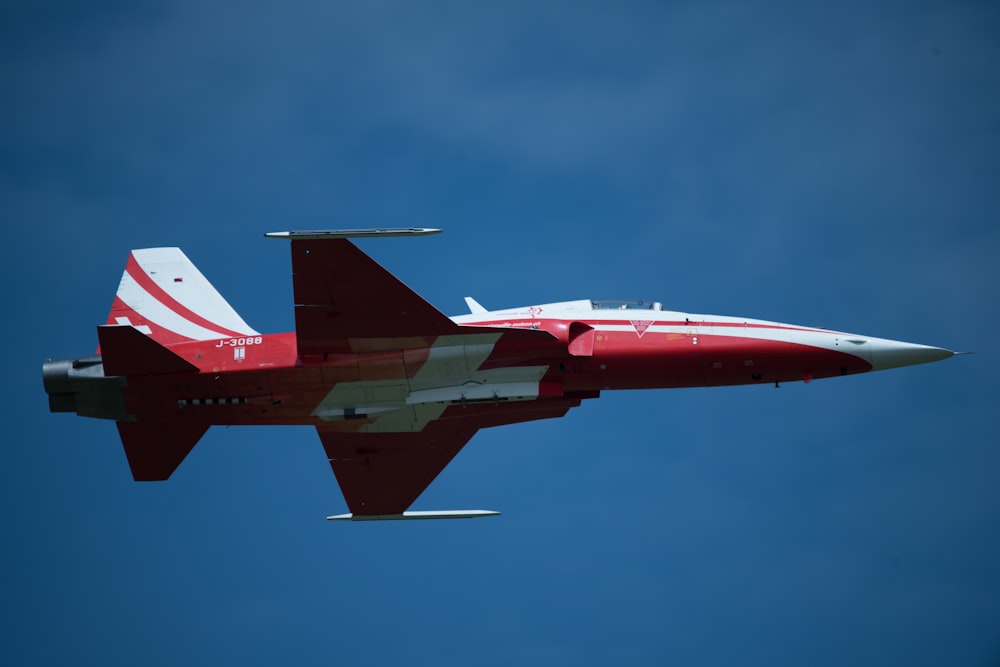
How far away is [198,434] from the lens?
2955 cm

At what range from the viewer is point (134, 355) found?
27.9 m

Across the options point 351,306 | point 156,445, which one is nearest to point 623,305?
point 351,306

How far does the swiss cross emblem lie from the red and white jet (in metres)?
0.02

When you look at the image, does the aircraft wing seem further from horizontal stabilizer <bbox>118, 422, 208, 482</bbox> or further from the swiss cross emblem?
the swiss cross emblem

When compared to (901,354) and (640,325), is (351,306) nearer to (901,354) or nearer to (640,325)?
(640,325)

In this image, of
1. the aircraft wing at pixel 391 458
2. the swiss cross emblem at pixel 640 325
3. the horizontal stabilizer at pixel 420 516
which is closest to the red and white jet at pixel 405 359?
the swiss cross emblem at pixel 640 325

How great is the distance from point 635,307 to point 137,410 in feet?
33.5

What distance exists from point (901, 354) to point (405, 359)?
9.99 m

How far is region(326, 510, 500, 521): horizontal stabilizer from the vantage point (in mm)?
30109

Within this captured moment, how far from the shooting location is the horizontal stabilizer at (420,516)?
3011 centimetres

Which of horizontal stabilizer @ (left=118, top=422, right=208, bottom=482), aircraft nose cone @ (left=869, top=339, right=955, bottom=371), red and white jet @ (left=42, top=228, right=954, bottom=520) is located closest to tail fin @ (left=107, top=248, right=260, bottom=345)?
red and white jet @ (left=42, top=228, right=954, bottom=520)

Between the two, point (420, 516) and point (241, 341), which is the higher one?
point (241, 341)

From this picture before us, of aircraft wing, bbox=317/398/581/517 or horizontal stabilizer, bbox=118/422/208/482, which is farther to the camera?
aircraft wing, bbox=317/398/581/517

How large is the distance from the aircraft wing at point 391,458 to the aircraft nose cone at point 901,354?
783 centimetres
